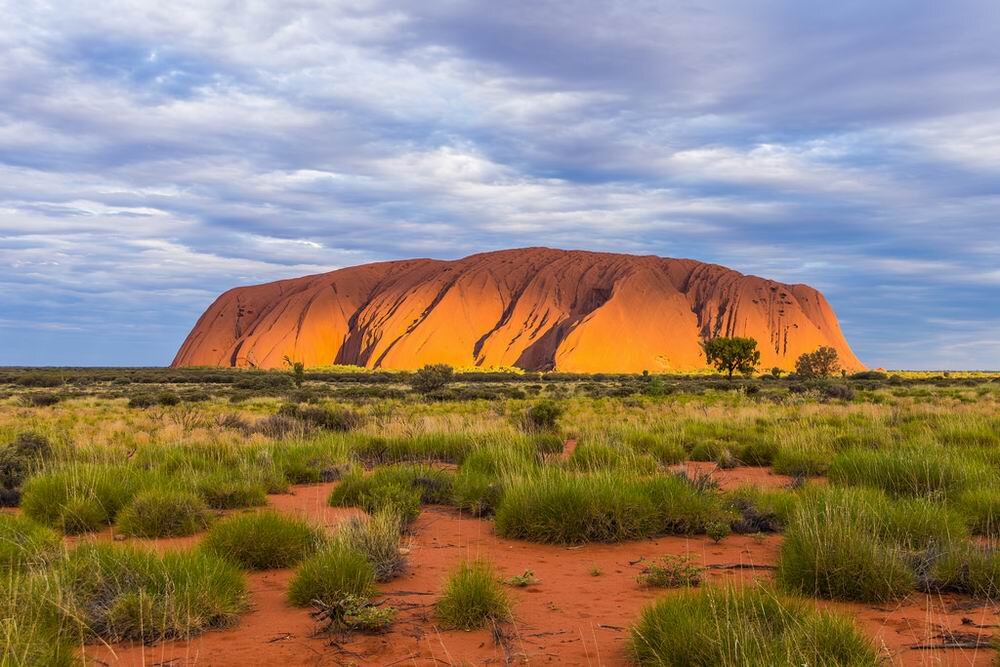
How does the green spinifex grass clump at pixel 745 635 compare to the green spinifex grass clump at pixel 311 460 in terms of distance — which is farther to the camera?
the green spinifex grass clump at pixel 311 460

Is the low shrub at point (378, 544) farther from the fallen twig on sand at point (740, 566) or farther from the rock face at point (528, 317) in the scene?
the rock face at point (528, 317)

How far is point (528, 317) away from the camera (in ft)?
364

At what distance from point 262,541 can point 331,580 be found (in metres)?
1.22

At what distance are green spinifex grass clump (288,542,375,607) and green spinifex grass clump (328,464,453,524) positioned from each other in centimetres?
185

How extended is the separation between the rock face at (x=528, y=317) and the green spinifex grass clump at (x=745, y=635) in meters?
90.8

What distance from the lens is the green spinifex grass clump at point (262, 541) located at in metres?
5.74

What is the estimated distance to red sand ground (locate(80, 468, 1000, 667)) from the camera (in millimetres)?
3947

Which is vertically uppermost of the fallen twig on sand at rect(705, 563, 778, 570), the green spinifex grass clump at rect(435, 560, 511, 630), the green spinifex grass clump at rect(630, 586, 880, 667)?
the green spinifex grass clump at rect(630, 586, 880, 667)

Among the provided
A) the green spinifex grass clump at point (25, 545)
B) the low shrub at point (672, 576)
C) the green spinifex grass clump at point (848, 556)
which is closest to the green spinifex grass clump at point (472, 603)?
A: the low shrub at point (672, 576)

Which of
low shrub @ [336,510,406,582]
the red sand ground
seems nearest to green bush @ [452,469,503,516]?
the red sand ground

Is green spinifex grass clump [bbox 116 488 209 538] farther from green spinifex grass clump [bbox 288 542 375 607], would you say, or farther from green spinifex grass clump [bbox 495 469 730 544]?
green spinifex grass clump [bbox 495 469 730 544]

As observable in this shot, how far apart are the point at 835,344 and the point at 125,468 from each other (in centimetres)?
12882

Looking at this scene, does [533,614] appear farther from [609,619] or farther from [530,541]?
[530,541]

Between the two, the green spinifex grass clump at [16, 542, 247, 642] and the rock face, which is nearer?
the green spinifex grass clump at [16, 542, 247, 642]
